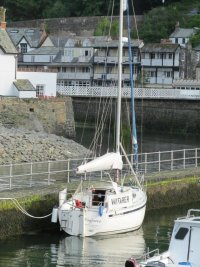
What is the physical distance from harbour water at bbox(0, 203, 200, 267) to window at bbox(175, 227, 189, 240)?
362 centimetres

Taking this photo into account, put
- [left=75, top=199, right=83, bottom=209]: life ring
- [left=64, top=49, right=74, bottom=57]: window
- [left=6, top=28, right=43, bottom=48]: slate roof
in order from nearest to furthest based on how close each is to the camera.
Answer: [left=75, top=199, right=83, bottom=209]: life ring, [left=64, top=49, right=74, bottom=57]: window, [left=6, top=28, right=43, bottom=48]: slate roof

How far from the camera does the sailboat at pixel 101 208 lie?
26125 millimetres

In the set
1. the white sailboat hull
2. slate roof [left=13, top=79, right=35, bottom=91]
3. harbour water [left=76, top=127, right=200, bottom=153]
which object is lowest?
harbour water [left=76, top=127, right=200, bottom=153]

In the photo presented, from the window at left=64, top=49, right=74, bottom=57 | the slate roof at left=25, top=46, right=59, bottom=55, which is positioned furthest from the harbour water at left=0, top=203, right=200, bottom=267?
the slate roof at left=25, top=46, right=59, bottom=55

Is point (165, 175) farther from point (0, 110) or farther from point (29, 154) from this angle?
point (0, 110)

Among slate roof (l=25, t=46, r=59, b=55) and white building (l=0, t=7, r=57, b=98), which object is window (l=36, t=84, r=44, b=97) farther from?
slate roof (l=25, t=46, r=59, b=55)

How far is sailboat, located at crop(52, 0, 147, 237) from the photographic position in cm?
2612

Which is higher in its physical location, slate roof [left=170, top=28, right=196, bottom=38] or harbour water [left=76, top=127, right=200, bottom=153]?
slate roof [left=170, top=28, right=196, bottom=38]

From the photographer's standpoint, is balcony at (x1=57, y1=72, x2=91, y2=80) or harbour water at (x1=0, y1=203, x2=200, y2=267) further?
balcony at (x1=57, y1=72, x2=91, y2=80)

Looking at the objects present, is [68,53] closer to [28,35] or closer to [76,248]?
[28,35]

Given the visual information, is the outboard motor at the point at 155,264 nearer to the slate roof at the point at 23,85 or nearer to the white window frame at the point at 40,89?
the slate roof at the point at 23,85

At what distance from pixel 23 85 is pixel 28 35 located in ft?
163

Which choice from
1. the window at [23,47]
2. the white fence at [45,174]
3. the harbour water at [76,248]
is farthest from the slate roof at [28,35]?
the harbour water at [76,248]

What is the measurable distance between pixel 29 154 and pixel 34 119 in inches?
585
